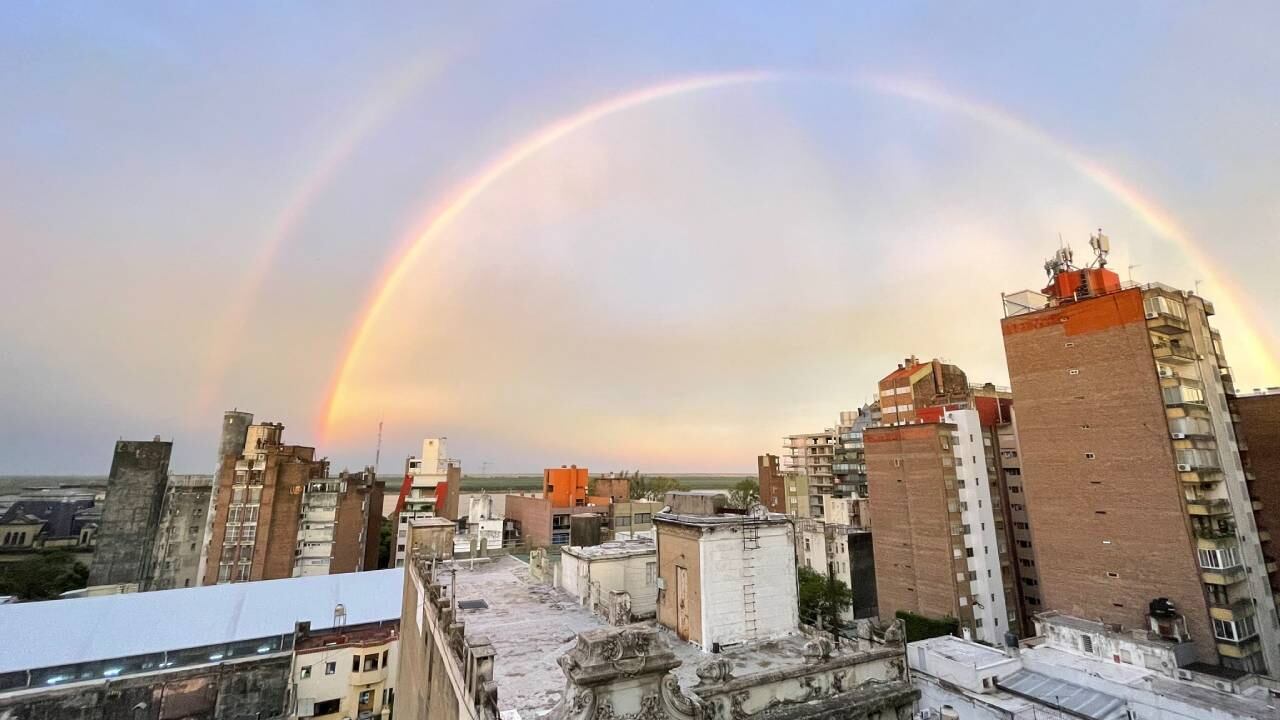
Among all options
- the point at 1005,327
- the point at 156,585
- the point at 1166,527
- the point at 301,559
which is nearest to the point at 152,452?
the point at 156,585

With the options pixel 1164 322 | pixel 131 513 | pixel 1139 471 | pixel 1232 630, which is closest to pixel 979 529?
pixel 1139 471

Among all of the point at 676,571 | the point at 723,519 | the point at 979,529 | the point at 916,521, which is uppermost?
the point at 723,519

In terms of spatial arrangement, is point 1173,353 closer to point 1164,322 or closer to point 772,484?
point 1164,322

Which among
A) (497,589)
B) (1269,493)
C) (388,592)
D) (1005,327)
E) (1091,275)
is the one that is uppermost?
(1091,275)

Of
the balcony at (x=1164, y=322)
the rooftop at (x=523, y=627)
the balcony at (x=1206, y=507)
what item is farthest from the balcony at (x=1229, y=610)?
the rooftop at (x=523, y=627)

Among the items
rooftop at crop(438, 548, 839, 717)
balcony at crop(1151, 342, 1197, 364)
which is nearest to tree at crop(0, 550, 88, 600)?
rooftop at crop(438, 548, 839, 717)

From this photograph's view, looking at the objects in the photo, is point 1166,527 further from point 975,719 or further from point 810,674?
point 810,674
